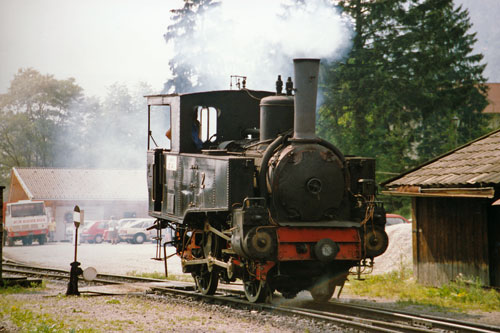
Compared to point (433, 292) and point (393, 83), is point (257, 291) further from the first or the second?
point (393, 83)

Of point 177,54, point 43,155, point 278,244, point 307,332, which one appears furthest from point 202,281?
point 43,155

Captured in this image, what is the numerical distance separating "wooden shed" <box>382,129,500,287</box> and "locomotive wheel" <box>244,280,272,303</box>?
13.0 feet

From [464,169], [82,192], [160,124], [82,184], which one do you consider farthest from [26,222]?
[464,169]

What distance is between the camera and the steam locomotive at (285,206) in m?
10.1

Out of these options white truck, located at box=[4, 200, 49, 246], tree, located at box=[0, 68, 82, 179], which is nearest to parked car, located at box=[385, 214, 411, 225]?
white truck, located at box=[4, 200, 49, 246]

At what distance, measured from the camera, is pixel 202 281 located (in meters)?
Result: 12.5

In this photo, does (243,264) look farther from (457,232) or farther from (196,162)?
(457,232)

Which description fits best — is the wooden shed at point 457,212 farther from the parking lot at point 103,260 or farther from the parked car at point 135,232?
the parked car at point 135,232

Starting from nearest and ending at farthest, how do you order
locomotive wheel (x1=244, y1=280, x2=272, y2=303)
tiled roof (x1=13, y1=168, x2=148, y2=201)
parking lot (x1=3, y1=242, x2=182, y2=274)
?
locomotive wheel (x1=244, y1=280, x2=272, y2=303) < parking lot (x1=3, y1=242, x2=182, y2=274) < tiled roof (x1=13, y1=168, x2=148, y2=201)

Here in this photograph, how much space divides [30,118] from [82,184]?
13.8 m

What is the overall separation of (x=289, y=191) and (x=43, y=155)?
48.9 meters

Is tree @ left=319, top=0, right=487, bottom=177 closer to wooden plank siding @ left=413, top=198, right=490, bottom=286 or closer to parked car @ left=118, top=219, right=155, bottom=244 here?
parked car @ left=118, top=219, right=155, bottom=244

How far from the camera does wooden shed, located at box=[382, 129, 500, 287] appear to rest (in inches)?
463

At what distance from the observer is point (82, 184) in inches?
1763
